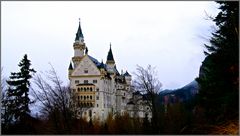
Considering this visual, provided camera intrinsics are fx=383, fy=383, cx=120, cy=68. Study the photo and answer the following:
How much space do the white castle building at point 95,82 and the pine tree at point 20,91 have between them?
28807 millimetres

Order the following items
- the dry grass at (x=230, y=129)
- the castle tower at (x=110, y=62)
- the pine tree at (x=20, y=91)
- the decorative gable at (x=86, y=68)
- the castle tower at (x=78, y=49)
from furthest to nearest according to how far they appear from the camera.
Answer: the castle tower at (x=110, y=62)
the castle tower at (x=78, y=49)
the decorative gable at (x=86, y=68)
the pine tree at (x=20, y=91)
the dry grass at (x=230, y=129)

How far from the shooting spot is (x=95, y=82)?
56.4 metres

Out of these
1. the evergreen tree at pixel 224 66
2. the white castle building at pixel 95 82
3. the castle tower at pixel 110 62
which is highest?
the castle tower at pixel 110 62

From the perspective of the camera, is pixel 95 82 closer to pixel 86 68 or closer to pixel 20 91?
pixel 86 68

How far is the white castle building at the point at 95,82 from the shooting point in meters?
55.2

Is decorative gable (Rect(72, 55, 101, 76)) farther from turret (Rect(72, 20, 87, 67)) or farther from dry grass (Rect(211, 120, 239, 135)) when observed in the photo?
dry grass (Rect(211, 120, 239, 135))

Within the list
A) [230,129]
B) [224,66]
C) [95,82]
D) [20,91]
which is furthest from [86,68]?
[230,129]

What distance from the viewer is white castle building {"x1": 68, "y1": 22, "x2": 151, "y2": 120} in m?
55.2

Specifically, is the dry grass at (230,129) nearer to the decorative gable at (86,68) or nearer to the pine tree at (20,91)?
the pine tree at (20,91)

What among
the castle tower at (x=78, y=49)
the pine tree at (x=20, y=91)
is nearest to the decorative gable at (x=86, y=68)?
the castle tower at (x=78, y=49)

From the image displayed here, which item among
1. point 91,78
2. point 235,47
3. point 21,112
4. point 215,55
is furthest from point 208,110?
point 91,78

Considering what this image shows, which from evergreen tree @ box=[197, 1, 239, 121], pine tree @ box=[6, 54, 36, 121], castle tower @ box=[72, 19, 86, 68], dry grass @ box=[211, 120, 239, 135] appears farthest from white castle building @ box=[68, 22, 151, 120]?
dry grass @ box=[211, 120, 239, 135]

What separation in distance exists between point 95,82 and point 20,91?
3290 centimetres

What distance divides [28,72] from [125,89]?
39019mm
